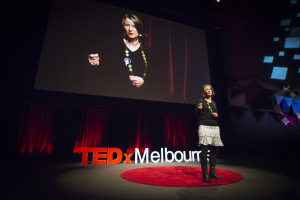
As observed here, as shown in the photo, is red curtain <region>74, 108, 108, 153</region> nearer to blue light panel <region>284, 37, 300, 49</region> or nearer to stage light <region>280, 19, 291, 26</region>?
blue light panel <region>284, 37, 300, 49</region>

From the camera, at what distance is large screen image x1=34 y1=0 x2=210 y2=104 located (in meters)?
4.29

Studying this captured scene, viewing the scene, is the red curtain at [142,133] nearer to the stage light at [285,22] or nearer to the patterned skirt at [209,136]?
the patterned skirt at [209,136]

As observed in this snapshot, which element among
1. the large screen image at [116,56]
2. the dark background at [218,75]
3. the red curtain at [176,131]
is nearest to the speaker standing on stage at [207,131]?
the large screen image at [116,56]

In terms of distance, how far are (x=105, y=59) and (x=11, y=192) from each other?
136 inches

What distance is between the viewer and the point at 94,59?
4539 millimetres

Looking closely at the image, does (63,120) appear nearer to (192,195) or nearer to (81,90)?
(81,90)

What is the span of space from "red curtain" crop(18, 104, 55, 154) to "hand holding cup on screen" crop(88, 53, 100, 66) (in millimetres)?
1821

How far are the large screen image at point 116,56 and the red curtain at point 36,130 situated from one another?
4.02ft

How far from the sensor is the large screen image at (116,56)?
4.29m

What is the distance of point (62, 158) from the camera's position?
4.86 metres

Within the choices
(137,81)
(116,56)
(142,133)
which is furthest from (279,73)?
(116,56)

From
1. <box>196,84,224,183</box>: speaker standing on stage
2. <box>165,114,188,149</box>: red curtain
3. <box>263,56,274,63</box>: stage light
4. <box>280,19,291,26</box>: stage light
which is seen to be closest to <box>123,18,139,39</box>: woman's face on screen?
<box>165,114,188,149</box>: red curtain

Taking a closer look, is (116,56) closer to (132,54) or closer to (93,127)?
(132,54)

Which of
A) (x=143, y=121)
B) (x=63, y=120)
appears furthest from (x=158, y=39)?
(x=63, y=120)
